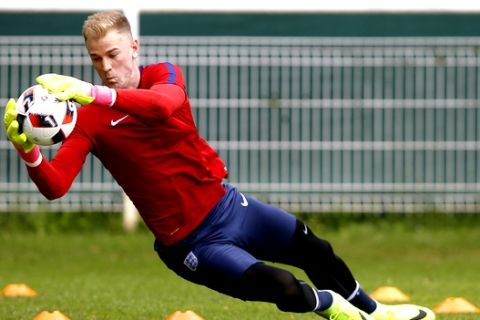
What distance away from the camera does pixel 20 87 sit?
1614cm

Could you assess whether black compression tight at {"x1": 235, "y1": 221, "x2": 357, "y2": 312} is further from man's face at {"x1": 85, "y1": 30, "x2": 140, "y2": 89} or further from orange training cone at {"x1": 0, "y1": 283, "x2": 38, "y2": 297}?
orange training cone at {"x1": 0, "y1": 283, "x2": 38, "y2": 297}

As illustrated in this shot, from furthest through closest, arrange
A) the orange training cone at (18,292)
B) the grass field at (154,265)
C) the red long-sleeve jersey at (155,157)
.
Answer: the orange training cone at (18,292) → the grass field at (154,265) → the red long-sleeve jersey at (155,157)

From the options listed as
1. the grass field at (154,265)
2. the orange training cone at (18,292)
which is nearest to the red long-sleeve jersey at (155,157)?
the grass field at (154,265)

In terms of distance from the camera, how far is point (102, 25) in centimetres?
693

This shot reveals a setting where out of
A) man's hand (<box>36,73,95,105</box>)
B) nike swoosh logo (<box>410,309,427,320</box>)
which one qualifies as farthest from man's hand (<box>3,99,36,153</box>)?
nike swoosh logo (<box>410,309,427,320</box>)

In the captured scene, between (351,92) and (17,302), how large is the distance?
22.6 ft

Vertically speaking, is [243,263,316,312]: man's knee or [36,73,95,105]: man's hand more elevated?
[36,73,95,105]: man's hand

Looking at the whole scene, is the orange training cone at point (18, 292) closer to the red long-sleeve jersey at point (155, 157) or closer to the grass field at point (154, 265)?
the grass field at point (154, 265)

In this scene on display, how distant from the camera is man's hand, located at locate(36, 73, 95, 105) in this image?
6.37m

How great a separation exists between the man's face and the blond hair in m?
0.02

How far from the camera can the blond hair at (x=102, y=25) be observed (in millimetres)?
6918

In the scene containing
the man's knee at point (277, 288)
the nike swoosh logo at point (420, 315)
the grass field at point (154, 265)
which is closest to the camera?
the man's knee at point (277, 288)

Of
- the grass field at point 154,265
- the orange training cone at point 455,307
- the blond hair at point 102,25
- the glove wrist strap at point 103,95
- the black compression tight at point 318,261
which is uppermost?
the blond hair at point 102,25
